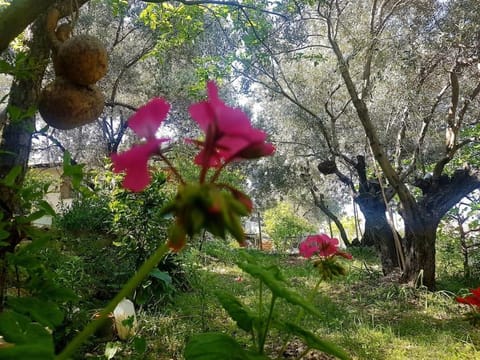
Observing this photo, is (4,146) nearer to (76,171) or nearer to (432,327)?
(76,171)

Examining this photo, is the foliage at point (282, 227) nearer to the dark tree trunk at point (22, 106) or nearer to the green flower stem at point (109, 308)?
the dark tree trunk at point (22, 106)

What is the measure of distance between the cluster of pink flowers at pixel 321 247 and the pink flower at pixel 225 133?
68 centimetres

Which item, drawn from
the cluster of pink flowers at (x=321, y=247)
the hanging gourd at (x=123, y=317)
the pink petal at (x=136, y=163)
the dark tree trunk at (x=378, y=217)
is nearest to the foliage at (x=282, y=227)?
the dark tree trunk at (x=378, y=217)

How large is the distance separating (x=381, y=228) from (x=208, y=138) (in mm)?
6864

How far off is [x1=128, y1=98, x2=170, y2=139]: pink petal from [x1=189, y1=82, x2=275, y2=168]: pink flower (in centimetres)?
3

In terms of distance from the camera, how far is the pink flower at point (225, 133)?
29 cm

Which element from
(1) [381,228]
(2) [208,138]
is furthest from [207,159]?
(1) [381,228]

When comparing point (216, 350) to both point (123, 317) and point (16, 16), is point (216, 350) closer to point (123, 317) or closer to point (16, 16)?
point (16, 16)

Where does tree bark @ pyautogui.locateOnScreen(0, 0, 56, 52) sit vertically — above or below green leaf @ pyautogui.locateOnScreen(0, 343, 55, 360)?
above

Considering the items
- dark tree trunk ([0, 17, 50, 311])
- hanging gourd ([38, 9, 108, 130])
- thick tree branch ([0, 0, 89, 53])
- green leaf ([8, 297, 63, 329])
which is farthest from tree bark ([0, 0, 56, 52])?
green leaf ([8, 297, 63, 329])

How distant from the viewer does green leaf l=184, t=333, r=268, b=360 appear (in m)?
0.51

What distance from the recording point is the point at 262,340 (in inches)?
23.2

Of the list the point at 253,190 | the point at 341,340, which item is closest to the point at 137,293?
the point at 341,340

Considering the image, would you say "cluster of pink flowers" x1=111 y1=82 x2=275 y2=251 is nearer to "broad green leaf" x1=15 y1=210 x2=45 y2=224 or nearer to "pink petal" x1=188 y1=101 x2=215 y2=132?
"pink petal" x1=188 y1=101 x2=215 y2=132
